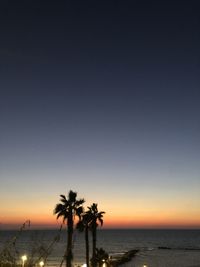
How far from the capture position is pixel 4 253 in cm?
1152

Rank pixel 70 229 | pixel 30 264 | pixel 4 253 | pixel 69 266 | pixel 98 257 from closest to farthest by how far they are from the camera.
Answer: pixel 4 253, pixel 30 264, pixel 69 266, pixel 70 229, pixel 98 257

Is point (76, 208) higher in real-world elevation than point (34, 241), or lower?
higher

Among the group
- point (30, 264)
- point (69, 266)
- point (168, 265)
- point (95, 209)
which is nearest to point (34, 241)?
point (30, 264)

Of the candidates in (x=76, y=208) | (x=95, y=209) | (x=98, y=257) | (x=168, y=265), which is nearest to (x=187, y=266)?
(x=168, y=265)

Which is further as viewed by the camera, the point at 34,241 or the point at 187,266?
the point at 187,266

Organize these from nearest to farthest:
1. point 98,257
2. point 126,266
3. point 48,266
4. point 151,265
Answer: point 98,257, point 48,266, point 126,266, point 151,265

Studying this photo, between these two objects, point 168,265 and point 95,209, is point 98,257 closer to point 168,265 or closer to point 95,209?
point 95,209

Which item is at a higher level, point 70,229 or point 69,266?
point 70,229

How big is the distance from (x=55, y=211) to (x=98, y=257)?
19.6 m

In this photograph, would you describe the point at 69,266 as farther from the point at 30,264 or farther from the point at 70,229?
the point at 30,264

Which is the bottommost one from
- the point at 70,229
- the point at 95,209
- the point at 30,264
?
the point at 30,264

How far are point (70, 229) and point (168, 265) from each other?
84867 millimetres

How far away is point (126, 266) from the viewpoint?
363 feet

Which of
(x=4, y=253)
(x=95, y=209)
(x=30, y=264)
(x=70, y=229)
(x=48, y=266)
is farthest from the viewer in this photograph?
(x=48, y=266)
